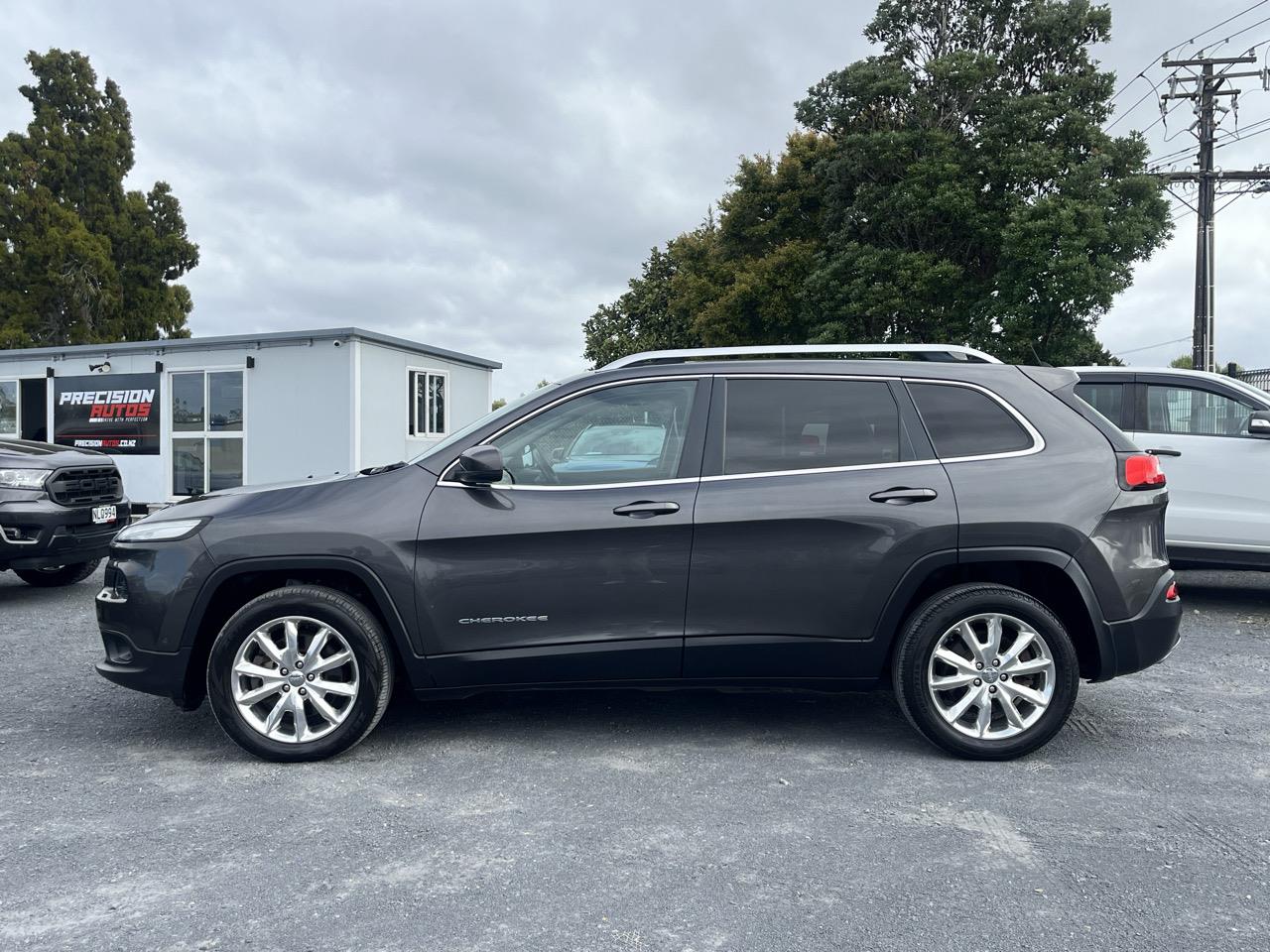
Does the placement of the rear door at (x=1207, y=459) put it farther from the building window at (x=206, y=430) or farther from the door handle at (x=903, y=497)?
the building window at (x=206, y=430)

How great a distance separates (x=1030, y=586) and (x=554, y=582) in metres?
2.13

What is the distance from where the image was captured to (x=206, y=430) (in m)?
16.5

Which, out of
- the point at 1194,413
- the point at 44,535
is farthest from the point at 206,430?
the point at 1194,413

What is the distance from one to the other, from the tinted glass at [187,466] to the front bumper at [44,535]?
29.6ft

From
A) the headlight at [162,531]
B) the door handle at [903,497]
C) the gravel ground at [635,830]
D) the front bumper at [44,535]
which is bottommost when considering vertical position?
the gravel ground at [635,830]

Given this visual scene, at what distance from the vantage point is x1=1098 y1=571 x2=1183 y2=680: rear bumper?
4.11 metres

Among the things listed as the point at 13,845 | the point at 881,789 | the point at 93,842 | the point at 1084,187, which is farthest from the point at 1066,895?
the point at 1084,187

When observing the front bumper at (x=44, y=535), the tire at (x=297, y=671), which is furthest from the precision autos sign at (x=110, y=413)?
the tire at (x=297, y=671)

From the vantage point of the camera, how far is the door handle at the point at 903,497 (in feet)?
13.4

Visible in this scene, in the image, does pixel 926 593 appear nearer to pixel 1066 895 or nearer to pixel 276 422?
pixel 1066 895

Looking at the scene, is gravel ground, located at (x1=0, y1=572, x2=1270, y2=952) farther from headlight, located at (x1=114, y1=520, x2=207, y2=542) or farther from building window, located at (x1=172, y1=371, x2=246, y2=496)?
building window, located at (x1=172, y1=371, x2=246, y2=496)

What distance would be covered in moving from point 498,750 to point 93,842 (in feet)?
5.17

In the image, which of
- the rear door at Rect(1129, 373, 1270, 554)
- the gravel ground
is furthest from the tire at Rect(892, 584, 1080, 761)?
the rear door at Rect(1129, 373, 1270, 554)

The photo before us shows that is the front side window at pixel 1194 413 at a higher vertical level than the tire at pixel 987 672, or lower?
higher
